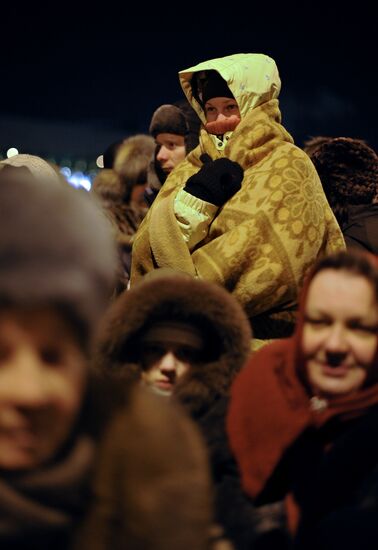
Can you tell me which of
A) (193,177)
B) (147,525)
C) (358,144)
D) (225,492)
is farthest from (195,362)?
(358,144)

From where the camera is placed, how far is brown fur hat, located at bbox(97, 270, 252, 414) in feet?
6.85

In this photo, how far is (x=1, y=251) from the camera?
1.11 meters

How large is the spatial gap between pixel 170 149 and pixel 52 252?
3122 mm

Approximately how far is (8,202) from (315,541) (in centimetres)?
84

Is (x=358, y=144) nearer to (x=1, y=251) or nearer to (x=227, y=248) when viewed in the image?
(x=227, y=248)

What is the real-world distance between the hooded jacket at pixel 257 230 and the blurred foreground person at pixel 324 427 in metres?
1.04

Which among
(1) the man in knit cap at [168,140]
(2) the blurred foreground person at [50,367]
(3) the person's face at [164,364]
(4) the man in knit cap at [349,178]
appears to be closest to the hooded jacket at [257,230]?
(3) the person's face at [164,364]

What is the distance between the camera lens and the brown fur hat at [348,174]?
3.73 metres

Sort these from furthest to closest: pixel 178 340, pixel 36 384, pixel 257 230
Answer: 1. pixel 257 230
2. pixel 178 340
3. pixel 36 384

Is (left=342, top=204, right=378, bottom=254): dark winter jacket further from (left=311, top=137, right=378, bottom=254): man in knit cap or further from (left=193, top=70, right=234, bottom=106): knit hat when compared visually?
(left=193, top=70, right=234, bottom=106): knit hat

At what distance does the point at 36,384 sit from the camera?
1107mm

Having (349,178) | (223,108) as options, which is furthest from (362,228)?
(223,108)

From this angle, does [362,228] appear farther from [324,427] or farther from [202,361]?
[324,427]

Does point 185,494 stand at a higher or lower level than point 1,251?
lower
